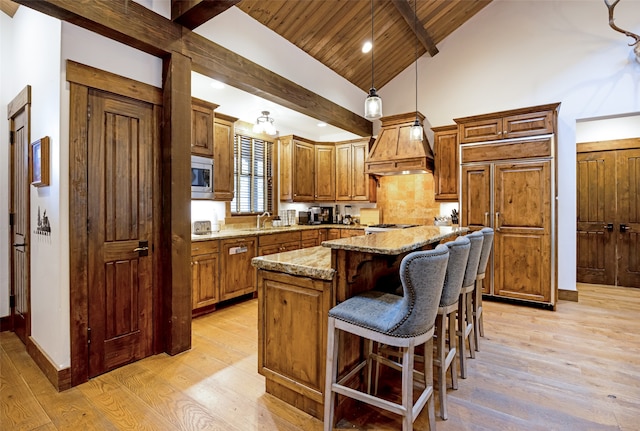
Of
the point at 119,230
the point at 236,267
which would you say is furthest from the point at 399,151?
the point at 119,230

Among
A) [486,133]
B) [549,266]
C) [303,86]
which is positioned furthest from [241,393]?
[486,133]

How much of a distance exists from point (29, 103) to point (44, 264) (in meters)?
1.38

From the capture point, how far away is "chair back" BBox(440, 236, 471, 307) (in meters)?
1.87

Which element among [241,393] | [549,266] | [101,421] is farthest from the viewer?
[549,266]

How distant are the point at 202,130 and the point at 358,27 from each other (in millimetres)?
2521

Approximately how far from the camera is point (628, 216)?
4938mm

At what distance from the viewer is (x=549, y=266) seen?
3.90 metres

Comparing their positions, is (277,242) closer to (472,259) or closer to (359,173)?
(359,173)

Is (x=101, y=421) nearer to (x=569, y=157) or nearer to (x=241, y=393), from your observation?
(x=241, y=393)

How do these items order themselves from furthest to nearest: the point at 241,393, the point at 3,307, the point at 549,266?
the point at 549,266 → the point at 3,307 → the point at 241,393

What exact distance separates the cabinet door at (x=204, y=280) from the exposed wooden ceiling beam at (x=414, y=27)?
3.98 metres

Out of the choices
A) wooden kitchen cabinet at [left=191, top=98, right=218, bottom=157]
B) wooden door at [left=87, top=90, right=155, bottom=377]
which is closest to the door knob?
wooden door at [left=87, top=90, right=155, bottom=377]

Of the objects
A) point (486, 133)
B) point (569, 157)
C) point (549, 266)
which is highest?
point (486, 133)

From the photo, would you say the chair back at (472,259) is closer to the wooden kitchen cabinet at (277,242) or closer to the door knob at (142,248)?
the door knob at (142,248)
